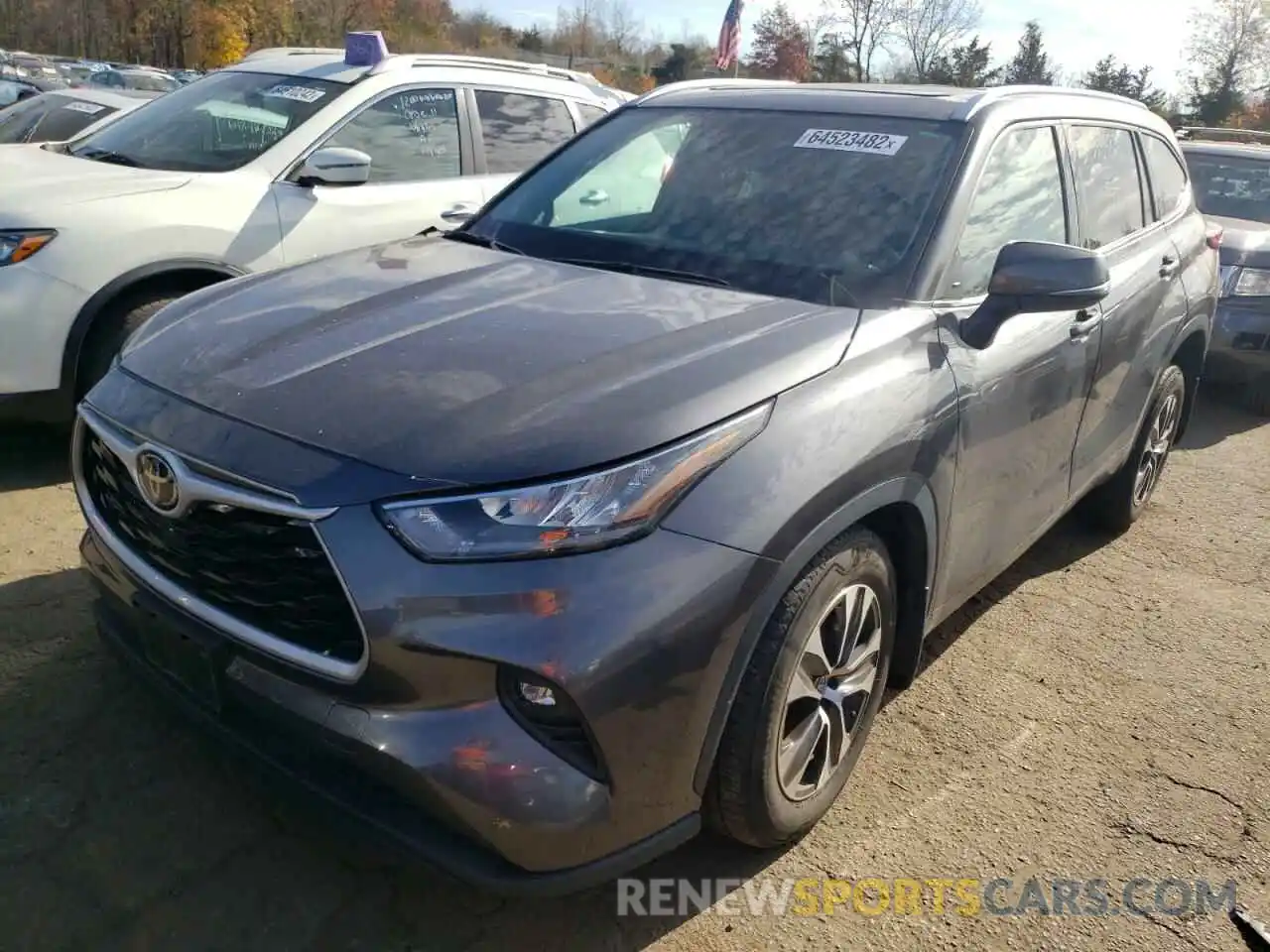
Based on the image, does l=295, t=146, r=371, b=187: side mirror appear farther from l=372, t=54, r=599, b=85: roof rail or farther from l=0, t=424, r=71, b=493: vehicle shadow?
l=0, t=424, r=71, b=493: vehicle shadow

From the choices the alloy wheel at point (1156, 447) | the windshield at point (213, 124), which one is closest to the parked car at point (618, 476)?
the alloy wheel at point (1156, 447)

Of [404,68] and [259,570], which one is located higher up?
[404,68]

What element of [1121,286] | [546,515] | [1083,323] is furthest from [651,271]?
[1121,286]

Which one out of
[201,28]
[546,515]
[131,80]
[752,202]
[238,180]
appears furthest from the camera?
[201,28]

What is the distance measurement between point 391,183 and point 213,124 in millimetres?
876

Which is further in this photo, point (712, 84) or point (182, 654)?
point (712, 84)

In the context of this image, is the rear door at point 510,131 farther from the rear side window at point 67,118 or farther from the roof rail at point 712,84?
the rear side window at point 67,118

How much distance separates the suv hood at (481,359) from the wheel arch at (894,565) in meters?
0.32

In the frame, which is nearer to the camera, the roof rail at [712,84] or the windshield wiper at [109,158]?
the roof rail at [712,84]

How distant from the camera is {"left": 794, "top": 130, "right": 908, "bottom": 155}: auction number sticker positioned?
310cm

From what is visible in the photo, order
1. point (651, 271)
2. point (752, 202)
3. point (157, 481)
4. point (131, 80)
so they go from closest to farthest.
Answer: point (157, 481), point (651, 271), point (752, 202), point (131, 80)

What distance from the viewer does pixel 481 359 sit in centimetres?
235

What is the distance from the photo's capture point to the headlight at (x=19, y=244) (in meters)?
4.07

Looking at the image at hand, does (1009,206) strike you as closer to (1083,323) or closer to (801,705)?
(1083,323)
